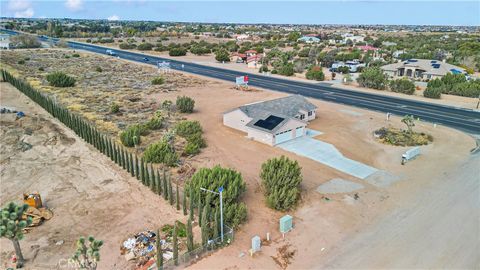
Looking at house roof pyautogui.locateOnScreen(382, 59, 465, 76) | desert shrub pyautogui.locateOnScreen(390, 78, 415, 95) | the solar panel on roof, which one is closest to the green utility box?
the solar panel on roof

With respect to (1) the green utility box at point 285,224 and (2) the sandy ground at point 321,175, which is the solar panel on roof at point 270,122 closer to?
(2) the sandy ground at point 321,175

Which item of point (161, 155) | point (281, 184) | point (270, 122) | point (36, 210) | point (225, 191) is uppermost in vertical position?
point (270, 122)

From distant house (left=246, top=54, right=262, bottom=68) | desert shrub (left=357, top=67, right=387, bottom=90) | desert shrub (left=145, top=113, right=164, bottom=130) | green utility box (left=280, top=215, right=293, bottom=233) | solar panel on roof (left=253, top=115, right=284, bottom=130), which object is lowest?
green utility box (left=280, top=215, right=293, bottom=233)

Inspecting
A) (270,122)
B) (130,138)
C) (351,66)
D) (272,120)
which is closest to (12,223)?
(130,138)

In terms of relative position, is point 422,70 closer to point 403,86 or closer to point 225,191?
point 403,86

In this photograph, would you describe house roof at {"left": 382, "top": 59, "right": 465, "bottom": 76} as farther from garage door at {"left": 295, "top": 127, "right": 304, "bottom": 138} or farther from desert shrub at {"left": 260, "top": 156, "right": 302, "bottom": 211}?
desert shrub at {"left": 260, "top": 156, "right": 302, "bottom": 211}

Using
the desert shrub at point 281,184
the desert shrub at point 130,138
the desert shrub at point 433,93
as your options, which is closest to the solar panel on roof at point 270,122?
the desert shrub at point 281,184
